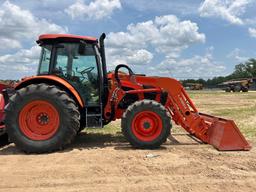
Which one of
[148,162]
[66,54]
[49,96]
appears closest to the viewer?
[148,162]

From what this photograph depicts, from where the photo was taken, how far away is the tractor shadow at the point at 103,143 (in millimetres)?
9156

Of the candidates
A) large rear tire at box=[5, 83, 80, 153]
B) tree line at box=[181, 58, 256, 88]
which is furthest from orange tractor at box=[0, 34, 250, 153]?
tree line at box=[181, 58, 256, 88]

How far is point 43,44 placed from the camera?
941 centimetres

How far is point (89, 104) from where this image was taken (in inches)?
369

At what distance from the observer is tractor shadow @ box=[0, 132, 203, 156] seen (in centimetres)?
916

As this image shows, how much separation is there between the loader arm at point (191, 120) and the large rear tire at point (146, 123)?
66cm

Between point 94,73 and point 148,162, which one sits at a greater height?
point 94,73

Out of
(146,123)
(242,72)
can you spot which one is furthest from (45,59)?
(242,72)

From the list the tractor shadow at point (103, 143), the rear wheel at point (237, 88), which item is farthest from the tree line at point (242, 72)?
the tractor shadow at point (103, 143)

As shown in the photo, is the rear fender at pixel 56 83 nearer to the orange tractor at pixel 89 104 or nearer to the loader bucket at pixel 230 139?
the orange tractor at pixel 89 104

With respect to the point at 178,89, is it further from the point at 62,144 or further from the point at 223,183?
the point at 223,183

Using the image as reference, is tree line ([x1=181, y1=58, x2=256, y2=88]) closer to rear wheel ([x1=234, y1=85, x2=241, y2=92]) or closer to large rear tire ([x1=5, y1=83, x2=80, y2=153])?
rear wheel ([x1=234, y1=85, x2=241, y2=92])

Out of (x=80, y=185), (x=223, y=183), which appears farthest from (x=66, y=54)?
(x=223, y=183)

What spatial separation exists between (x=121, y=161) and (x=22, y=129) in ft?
8.68
